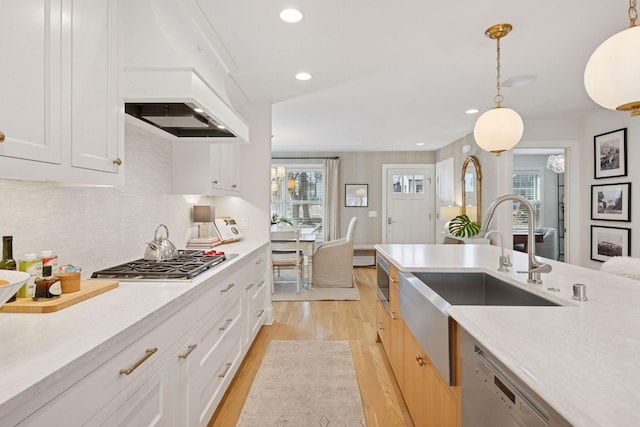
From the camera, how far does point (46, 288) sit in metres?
1.23

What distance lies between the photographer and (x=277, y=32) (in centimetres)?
226

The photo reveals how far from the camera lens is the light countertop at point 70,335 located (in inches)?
28.9

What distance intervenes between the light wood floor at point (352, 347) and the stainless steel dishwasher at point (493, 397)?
108 centimetres

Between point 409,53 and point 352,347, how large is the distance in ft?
8.10

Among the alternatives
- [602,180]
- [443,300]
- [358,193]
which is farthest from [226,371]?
[358,193]

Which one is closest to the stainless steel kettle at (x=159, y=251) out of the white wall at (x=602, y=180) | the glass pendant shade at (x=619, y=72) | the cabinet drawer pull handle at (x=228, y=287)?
the cabinet drawer pull handle at (x=228, y=287)

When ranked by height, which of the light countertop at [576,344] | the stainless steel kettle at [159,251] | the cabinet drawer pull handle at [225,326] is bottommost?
the cabinet drawer pull handle at [225,326]

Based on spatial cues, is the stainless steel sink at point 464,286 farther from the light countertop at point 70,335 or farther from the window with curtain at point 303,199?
the window with curtain at point 303,199

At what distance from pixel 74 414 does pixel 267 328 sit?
2749 mm

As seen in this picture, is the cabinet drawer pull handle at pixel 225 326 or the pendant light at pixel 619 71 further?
the cabinet drawer pull handle at pixel 225 326

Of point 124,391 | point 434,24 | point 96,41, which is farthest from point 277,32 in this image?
point 124,391

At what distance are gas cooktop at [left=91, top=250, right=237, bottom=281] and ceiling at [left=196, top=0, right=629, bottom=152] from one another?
4.88 ft

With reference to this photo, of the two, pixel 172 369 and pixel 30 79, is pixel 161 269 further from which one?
pixel 30 79

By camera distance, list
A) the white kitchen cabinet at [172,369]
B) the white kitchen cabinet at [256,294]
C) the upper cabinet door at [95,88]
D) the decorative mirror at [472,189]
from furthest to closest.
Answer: the decorative mirror at [472,189]
the white kitchen cabinet at [256,294]
the upper cabinet door at [95,88]
the white kitchen cabinet at [172,369]
